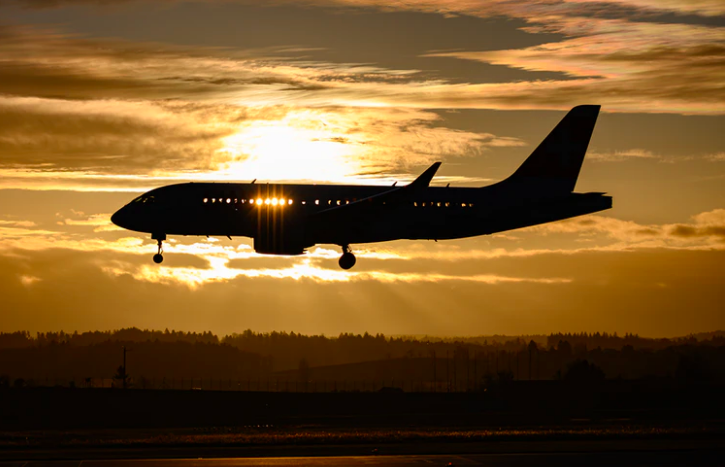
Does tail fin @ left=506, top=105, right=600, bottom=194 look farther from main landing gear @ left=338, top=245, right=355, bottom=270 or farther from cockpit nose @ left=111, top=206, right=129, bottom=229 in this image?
cockpit nose @ left=111, top=206, right=129, bottom=229

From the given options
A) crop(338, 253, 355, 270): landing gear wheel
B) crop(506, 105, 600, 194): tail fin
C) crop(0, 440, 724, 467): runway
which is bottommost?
crop(0, 440, 724, 467): runway

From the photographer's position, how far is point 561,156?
239 feet

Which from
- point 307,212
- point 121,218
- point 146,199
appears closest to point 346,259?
point 307,212

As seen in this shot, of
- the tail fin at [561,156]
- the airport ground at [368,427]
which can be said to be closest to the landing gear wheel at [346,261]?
the airport ground at [368,427]

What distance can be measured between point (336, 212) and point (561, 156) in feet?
65.4

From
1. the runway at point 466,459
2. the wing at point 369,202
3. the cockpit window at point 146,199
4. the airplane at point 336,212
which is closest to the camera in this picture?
the runway at point 466,459

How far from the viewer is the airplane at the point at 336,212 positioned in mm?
61875

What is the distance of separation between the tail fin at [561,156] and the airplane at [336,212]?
304cm

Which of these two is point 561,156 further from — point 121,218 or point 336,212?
point 121,218

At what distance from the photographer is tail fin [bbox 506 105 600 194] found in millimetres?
71625

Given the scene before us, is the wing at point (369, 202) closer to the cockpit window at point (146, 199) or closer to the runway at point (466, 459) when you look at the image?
the cockpit window at point (146, 199)

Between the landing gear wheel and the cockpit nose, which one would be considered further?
the landing gear wheel

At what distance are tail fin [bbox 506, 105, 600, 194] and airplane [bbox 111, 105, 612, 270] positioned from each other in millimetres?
3043

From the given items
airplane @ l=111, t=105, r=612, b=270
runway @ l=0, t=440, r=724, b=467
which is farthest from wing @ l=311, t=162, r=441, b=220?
runway @ l=0, t=440, r=724, b=467
